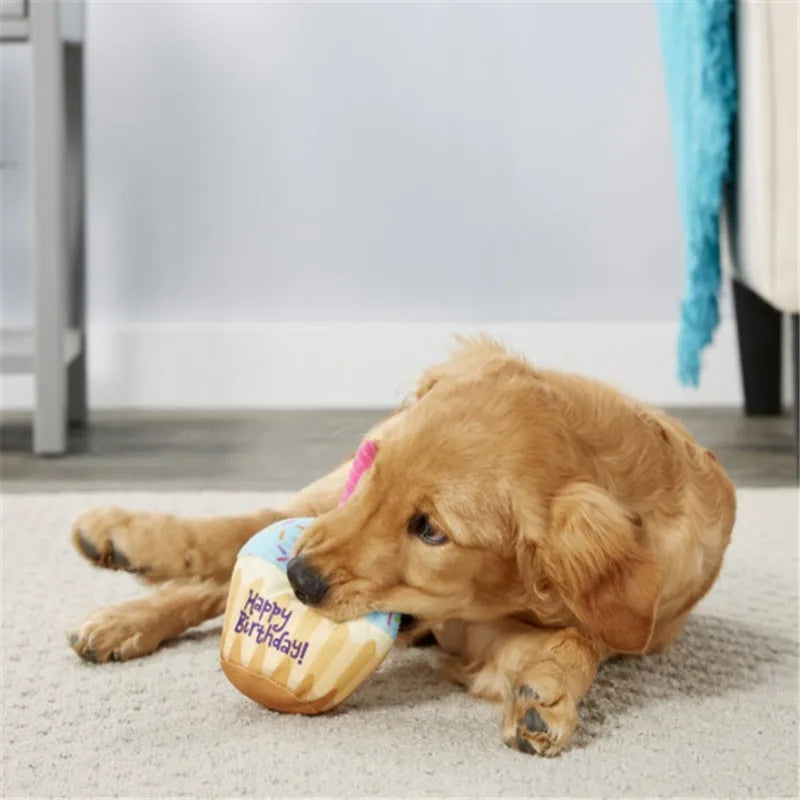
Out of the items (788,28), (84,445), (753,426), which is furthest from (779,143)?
(84,445)

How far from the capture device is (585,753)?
4.22ft

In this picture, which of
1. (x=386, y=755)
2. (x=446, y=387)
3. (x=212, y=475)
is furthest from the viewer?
(x=212, y=475)

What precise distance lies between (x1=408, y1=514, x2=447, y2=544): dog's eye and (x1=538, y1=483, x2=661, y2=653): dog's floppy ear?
0.10 metres

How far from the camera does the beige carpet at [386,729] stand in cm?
121

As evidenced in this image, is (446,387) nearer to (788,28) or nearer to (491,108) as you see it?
(788,28)

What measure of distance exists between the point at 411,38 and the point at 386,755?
242 cm

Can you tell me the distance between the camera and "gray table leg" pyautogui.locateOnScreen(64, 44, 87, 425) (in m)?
3.20

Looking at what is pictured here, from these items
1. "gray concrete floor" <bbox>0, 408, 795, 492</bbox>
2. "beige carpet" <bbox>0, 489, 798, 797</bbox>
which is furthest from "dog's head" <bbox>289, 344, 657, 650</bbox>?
"gray concrete floor" <bbox>0, 408, 795, 492</bbox>

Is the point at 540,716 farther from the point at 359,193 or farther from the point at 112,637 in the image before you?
the point at 359,193

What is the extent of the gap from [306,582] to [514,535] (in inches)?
8.0

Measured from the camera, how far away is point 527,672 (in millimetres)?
1312

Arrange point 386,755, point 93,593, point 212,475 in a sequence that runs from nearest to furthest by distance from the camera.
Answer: point 386,755, point 93,593, point 212,475

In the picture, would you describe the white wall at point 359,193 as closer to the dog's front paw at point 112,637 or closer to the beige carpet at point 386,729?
the beige carpet at point 386,729

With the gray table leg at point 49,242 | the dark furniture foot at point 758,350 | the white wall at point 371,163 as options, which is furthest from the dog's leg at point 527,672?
the white wall at point 371,163
